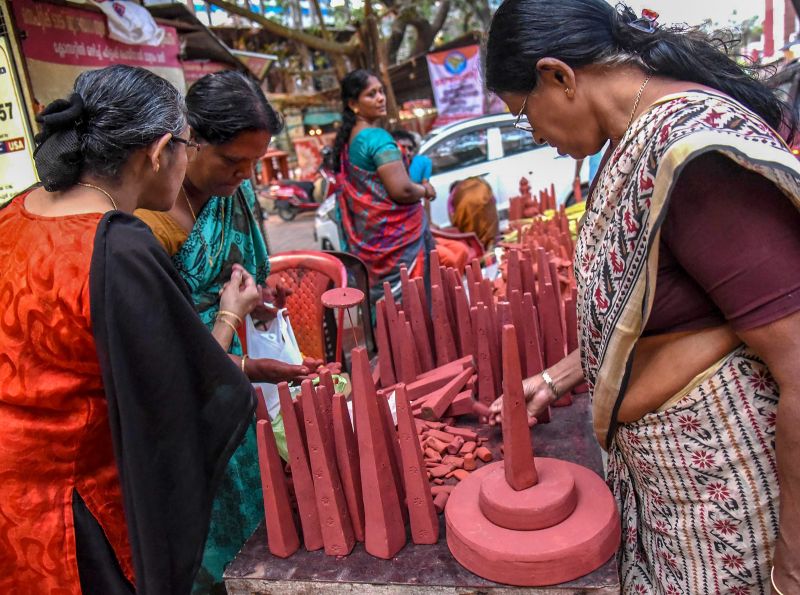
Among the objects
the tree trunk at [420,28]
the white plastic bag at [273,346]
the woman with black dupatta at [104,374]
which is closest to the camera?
the woman with black dupatta at [104,374]

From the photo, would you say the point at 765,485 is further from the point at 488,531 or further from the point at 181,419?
the point at 181,419

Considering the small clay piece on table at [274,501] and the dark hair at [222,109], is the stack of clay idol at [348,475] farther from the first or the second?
the dark hair at [222,109]

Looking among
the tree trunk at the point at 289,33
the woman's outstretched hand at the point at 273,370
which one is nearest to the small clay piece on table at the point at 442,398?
the woman's outstretched hand at the point at 273,370

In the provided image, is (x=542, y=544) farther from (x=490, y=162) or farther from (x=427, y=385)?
(x=490, y=162)

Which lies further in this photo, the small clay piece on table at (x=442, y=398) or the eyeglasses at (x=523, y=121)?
the small clay piece on table at (x=442, y=398)

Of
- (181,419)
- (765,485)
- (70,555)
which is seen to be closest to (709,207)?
(765,485)

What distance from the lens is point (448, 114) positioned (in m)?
10.5

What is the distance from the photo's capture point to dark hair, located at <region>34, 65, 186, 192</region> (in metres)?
1.19

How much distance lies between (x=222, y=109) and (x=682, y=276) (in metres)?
1.31

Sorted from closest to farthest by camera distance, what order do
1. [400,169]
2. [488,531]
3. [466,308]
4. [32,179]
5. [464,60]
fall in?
1. [488,531]
2. [466,308]
3. [32,179]
4. [400,169]
5. [464,60]

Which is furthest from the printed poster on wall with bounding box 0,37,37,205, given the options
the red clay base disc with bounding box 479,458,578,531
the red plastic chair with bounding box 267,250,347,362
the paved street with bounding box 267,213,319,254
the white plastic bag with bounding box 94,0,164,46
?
the paved street with bounding box 267,213,319,254

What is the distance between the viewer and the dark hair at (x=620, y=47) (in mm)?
1093

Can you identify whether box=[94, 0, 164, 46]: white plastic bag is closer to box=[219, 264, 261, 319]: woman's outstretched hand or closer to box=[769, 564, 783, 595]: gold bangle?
box=[219, 264, 261, 319]: woman's outstretched hand

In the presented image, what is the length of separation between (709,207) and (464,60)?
9855mm
